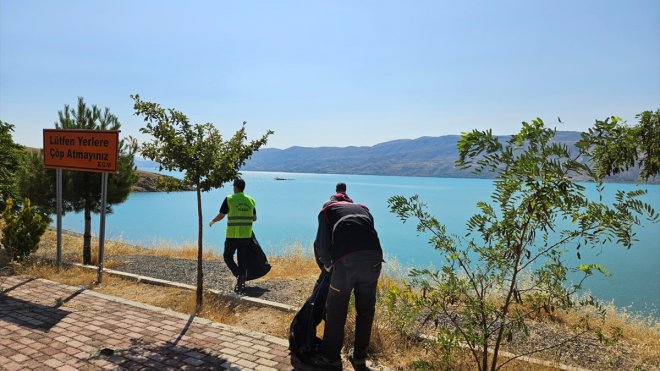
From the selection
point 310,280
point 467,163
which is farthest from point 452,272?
point 310,280

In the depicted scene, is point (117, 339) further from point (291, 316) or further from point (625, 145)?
point (625, 145)

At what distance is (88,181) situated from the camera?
1109cm

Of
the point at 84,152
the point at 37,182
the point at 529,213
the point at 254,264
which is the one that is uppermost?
the point at 84,152

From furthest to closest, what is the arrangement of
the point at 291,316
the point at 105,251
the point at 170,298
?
the point at 105,251
the point at 170,298
the point at 291,316

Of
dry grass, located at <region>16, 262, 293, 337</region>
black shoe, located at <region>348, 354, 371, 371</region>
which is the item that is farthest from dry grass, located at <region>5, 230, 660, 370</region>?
black shoe, located at <region>348, 354, 371, 371</region>

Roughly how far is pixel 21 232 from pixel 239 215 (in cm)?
493

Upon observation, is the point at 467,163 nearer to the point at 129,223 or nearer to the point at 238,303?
the point at 238,303

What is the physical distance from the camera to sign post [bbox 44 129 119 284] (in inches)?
333

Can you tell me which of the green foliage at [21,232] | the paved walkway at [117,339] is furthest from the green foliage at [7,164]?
the paved walkway at [117,339]

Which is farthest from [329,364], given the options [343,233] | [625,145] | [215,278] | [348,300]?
[215,278]

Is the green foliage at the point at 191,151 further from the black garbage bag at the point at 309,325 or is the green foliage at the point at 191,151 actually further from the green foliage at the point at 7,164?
the green foliage at the point at 7,164

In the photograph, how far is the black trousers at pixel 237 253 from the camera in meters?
8.55

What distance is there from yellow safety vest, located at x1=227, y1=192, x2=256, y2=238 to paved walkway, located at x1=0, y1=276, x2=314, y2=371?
7.27 feet

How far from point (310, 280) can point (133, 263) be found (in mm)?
4410
